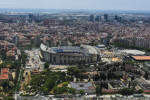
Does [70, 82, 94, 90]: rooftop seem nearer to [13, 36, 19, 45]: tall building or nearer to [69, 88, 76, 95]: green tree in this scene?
[69, 88, 76, 95]: green tree

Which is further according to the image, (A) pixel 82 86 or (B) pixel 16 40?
(B) pixel 16 40

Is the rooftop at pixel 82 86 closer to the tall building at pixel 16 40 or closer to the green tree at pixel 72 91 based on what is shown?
the green tree at pixel 72 91

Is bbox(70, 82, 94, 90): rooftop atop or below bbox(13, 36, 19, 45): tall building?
below

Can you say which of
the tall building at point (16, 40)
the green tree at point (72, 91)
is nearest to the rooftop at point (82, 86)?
the green tree at point (72, 91)

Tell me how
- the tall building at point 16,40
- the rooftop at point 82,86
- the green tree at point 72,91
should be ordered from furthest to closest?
the tall building at point 16,40, the rooftop at point 82,86, the green tree at point 72,91

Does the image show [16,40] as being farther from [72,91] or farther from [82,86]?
[72,91]

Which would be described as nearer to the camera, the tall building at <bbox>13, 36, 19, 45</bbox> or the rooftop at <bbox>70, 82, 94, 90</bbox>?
the rooftop at <bbox>70, 82, 94, 90</bbox>

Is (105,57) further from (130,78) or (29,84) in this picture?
(29,84)

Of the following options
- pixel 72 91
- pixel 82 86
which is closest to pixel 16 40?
pixel 82 86

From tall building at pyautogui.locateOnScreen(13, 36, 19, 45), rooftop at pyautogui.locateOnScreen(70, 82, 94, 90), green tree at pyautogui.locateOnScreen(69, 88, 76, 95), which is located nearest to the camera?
green tree at pyautogui.locateOnScreen(69, 88, 76, 95)

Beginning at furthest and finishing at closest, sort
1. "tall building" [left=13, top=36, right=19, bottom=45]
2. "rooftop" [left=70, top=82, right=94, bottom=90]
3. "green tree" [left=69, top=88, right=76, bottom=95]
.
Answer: "tall building" [left=13, top=36, right=19, bottom=45]
"rooftop" [left=70, top=82, right=94, bottom=90]
"green tree" [left=69, top=88, right=76, bottom=95]

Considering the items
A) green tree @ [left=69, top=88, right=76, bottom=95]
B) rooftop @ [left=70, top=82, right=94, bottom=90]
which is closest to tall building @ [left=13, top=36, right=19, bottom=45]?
rooftop @ [left=70, top=82, right=94, bottom=90]
